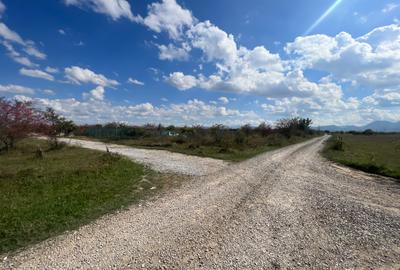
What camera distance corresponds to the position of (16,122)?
18.2m

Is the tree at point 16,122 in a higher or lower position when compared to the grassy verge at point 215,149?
higher

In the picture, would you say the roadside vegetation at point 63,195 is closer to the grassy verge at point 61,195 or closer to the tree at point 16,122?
the grassy verge at point 61,195

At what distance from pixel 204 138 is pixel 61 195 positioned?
72.3ft

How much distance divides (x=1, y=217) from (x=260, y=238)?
19.1 ft

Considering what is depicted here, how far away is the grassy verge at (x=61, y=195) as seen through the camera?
17.8 feet

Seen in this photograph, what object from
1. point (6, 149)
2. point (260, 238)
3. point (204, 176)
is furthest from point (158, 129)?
point (260, 238)

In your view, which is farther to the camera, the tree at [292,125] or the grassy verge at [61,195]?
the tree at [292,125]

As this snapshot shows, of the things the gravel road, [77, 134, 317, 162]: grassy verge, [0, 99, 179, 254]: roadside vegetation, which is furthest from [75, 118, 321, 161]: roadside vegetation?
the gravel road

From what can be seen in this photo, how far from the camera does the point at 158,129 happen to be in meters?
44.1

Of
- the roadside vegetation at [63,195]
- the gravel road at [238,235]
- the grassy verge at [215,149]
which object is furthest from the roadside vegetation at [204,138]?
the gravel road at [238,235]

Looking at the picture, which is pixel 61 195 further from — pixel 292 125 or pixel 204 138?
pixel 292 125

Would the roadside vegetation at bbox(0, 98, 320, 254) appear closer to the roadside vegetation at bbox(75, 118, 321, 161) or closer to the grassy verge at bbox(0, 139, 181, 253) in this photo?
the grassy verge at bbox(0, 139, 181, 253)

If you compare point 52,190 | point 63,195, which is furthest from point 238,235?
point 52,190

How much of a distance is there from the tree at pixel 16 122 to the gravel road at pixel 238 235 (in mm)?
15596
